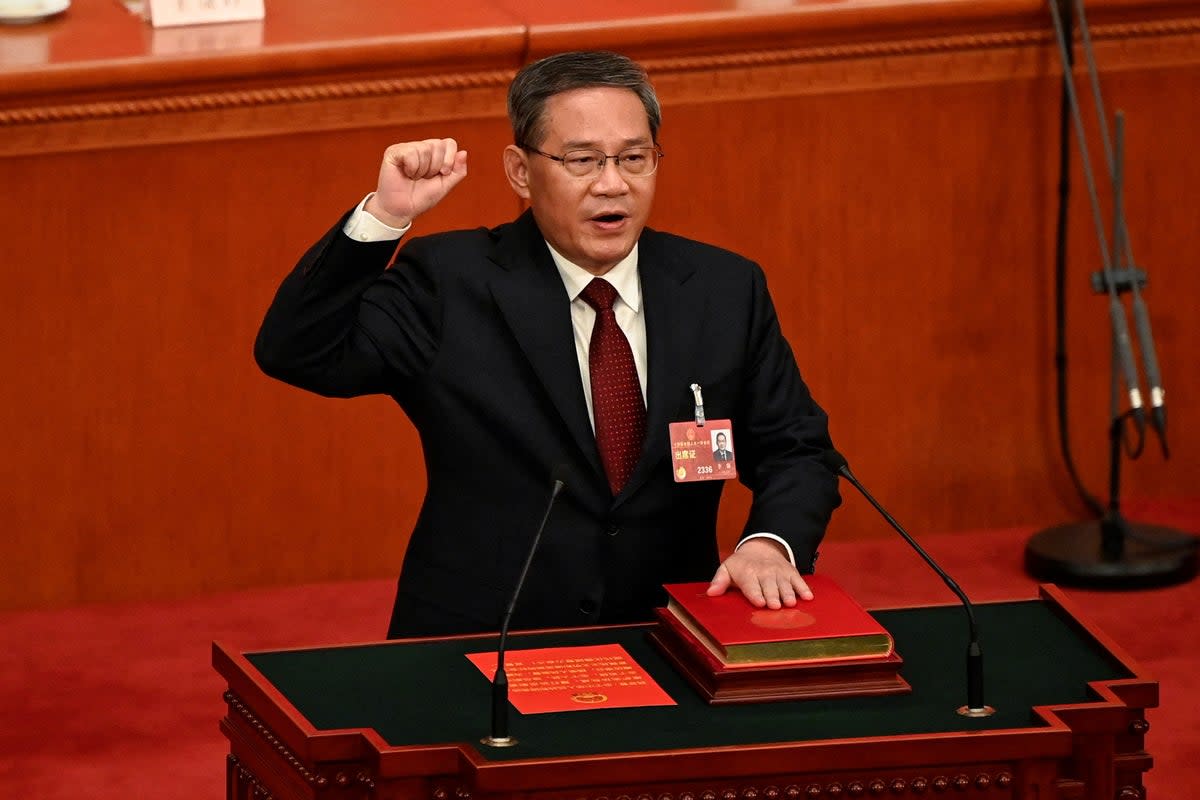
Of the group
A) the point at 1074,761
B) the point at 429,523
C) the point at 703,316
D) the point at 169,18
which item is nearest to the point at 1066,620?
the point at 1074,761

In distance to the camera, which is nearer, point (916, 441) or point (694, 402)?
point (694, 402)

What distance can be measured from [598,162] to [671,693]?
2.71 ft

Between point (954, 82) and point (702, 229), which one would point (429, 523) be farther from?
point (954, 82)

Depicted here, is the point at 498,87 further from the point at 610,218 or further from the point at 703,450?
the point at 703,450

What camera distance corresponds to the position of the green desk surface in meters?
2.73

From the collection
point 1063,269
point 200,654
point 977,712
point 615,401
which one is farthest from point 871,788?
point 1063,269

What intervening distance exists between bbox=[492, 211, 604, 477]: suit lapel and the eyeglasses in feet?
0.50

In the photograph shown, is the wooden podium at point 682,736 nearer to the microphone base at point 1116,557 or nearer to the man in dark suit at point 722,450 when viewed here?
the man in dark suit at point 722,450

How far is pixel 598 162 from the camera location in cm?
330

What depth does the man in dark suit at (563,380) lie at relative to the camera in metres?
3.29

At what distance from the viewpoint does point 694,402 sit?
333 centimetres

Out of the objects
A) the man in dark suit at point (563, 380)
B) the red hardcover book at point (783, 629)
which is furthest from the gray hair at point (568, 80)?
the red hardcover book at point (783, 629)

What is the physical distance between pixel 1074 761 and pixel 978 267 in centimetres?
276

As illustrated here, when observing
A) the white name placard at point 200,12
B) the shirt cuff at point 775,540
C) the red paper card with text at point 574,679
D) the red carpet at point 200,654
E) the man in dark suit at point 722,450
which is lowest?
the red carpet at point 200,654
